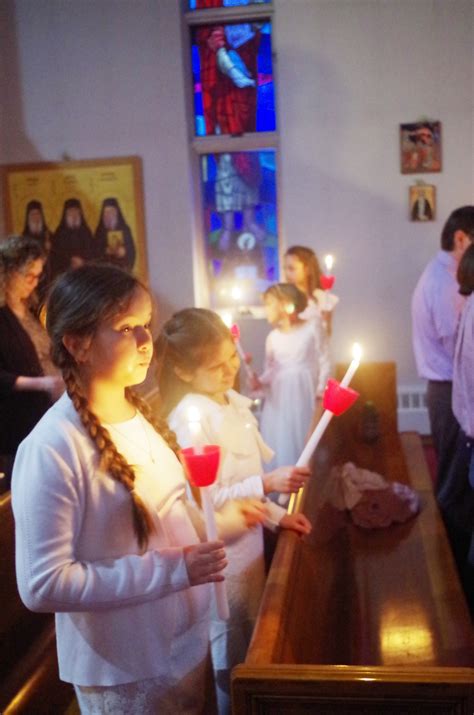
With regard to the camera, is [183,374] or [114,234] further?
[114,234]

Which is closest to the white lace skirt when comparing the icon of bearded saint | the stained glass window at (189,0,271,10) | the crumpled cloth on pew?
the crumpled cloth on pew

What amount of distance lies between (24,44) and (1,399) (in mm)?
4255

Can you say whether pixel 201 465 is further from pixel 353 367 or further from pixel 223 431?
pixel 223 431

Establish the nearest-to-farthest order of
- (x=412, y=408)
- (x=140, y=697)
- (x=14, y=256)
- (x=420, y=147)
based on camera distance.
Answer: (x=140, y=697)
(x=14, y=256)
(x=420, y=147)
(x=412, y=408)

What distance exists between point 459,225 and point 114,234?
347cm

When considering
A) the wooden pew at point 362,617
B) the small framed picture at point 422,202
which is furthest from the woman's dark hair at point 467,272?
the small framed picture at point 422,202

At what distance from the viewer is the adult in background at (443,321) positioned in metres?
4.05

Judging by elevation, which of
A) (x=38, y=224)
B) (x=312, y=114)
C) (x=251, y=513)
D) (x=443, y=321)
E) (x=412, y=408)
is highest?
(x=312, y=114)

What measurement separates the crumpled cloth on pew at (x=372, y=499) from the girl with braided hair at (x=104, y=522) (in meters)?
1.81

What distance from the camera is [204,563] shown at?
144 centimetres

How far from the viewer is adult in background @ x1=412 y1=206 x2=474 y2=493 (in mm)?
4047

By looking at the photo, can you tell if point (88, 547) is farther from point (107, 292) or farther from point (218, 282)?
point (218, 282)

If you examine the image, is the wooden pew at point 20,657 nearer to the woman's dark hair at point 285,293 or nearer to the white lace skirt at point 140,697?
the white lace skirt at point 140,697

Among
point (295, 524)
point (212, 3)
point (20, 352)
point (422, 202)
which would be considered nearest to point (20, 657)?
point (295, 524)
